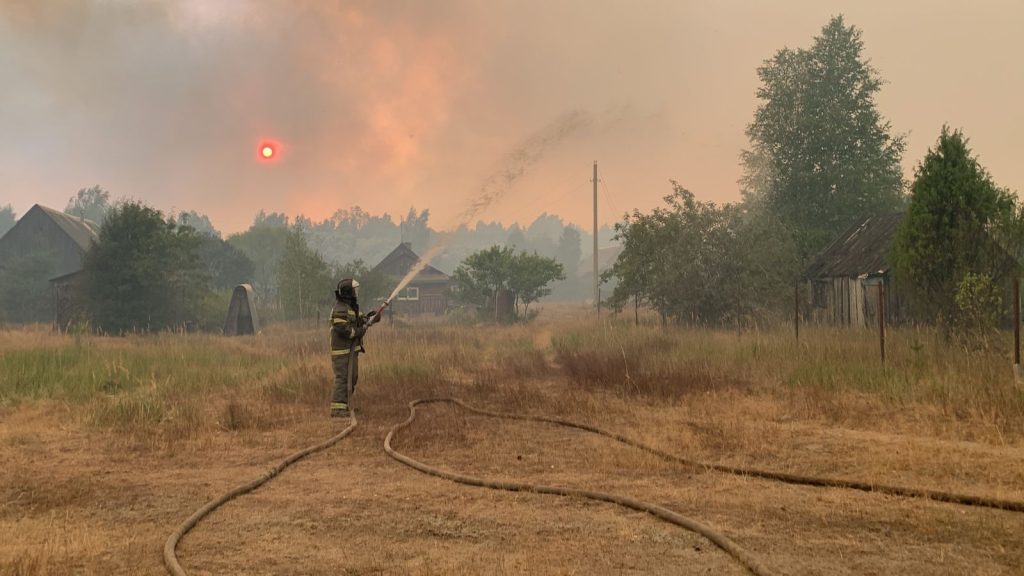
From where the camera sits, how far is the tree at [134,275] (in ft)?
91.8

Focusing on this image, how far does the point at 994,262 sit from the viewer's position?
12352mm

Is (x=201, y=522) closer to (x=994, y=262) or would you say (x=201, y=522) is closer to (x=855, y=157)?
(x=994, y=262)

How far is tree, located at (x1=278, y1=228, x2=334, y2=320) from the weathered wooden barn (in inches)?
895

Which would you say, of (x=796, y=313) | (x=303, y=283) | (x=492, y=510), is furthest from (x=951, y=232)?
(x=303, y=283)

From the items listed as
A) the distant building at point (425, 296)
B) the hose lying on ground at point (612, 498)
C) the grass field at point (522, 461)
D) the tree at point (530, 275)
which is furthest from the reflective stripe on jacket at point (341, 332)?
the distant building at point (425, 296)

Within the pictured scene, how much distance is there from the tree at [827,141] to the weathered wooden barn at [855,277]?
15.5 ft

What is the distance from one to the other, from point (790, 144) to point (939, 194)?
19.3 meters

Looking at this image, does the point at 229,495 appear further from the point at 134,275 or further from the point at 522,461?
the point at 134,275

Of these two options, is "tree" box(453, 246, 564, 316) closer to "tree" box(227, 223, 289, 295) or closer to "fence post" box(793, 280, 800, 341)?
"fence post" box(793, 280, 800, 341)

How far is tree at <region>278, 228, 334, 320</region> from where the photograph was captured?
116ft

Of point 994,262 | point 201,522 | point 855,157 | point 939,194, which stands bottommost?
point 201,522

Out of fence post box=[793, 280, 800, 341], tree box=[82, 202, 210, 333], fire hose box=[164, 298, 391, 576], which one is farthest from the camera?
tree box=[82, 202, 210, 333]

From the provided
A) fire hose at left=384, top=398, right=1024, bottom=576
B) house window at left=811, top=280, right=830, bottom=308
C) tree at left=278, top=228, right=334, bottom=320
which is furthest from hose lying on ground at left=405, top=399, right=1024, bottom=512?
tree at left=278, top=228, right=334, bottom=320

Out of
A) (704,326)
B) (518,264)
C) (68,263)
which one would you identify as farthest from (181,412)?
(68,263)
